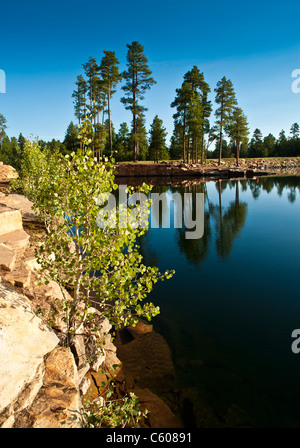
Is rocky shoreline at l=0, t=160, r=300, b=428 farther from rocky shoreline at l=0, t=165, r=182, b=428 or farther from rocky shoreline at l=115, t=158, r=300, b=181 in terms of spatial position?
rocky shoreline at l=115, t=158, r=300, b=181

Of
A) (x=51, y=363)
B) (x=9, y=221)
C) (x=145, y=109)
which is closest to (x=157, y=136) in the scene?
(x=145, y=109)

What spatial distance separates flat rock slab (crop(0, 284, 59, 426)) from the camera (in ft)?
9.91

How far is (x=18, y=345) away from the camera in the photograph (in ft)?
10.6

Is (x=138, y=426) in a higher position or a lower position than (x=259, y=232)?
lower

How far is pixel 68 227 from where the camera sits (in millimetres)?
4375

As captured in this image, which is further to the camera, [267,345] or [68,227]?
[267,345]

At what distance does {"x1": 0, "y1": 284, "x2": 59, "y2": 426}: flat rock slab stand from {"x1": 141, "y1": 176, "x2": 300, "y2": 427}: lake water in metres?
2.81

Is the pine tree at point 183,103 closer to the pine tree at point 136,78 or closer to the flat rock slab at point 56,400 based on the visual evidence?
the pine tree at point 136,78

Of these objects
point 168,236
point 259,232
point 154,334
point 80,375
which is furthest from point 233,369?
point 259,232

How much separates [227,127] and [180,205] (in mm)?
44507

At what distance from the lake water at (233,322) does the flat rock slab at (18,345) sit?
281cm

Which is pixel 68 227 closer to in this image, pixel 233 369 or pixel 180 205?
pixel 233 369

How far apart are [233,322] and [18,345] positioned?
18.5 feet

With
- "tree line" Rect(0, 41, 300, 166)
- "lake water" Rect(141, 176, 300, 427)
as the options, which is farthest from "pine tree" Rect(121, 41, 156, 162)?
"lake water" Rect(141, 176, 300, 427)
